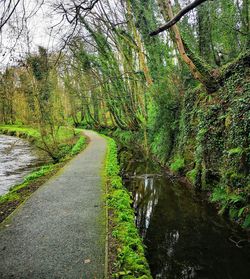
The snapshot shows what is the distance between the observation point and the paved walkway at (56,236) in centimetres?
380

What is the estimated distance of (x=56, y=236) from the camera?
481cm

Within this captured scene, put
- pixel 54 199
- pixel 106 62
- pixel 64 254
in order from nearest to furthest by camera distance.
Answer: pixel 64 254 < pixel 54 199 < pixel 106 62

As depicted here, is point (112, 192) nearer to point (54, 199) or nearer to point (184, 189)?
point (54, 199)

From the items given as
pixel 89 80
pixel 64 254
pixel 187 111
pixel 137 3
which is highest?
pixel 137 3

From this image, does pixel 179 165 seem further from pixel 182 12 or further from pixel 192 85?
pixel 182 12

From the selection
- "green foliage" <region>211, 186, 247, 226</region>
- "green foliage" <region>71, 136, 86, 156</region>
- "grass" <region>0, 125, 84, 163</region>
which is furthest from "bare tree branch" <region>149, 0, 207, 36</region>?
"green foliage" <region>71, 136, 86, 156</region>

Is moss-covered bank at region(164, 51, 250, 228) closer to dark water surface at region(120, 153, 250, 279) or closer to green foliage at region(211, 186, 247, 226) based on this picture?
green foliage at region(211, 186, 247, 226)

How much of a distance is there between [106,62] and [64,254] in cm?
2007

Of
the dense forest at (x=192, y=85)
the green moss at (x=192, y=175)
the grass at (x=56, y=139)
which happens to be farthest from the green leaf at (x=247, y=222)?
the grass at (x=56, y=139)

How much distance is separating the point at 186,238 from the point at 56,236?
2.86 meters

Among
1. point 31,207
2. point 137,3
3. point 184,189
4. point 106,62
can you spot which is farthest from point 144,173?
point 106,62

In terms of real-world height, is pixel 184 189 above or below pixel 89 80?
below

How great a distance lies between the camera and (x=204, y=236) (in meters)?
5.86

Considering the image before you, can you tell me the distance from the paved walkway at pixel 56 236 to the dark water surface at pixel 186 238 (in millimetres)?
1269
